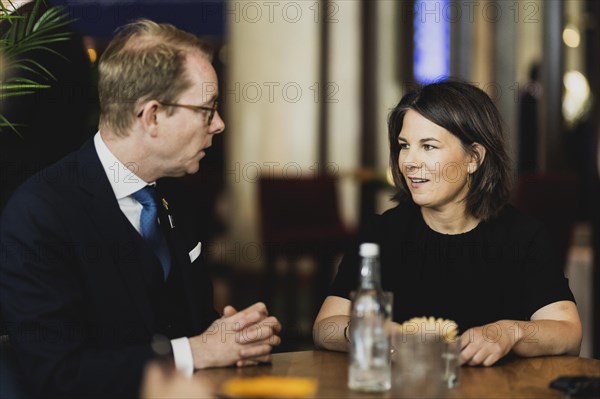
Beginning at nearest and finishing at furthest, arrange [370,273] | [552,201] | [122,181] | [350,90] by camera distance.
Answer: [370,273], [122,181], [552,201], [350,90]

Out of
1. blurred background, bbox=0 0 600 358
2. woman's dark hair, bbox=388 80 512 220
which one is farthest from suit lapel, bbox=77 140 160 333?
blurred background, bbox=0 0 600 358

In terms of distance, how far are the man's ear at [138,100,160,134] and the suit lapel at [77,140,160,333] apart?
0.43 feet

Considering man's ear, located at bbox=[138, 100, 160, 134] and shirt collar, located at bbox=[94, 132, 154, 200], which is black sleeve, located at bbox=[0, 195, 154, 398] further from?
man's ear, located at bbox=[138, 100, 160, 134]

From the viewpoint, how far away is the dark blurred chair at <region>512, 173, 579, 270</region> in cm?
562

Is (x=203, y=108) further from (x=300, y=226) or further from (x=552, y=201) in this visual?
(x=300, y=226)

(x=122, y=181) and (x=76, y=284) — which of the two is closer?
(x=76, y=284)

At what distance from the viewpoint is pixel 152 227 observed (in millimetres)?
2086

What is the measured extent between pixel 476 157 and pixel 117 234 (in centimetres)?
101

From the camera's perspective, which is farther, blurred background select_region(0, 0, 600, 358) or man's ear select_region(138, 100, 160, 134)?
blurred background select_region(0, 0, 600, 358)

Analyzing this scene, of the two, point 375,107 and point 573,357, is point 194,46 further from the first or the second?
point 375,107

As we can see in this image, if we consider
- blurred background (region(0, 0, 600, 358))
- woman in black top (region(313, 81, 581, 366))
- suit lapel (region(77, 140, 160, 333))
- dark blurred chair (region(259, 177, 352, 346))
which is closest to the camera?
suit lapel (region(77, 140, 160, 333))

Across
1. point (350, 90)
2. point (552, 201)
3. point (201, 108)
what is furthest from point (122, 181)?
point (350, 90)

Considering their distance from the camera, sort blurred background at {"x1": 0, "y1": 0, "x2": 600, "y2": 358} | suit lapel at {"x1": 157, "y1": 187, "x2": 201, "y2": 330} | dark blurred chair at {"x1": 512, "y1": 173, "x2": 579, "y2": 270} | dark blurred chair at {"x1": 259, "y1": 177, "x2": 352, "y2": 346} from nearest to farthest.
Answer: suit lapel at {"x1": 157, "y1": 187, "x2": 201, "y2": 330}
dark blurred chair at {"x1": 512, "y1": 173, "x2": 579, "y2": 270}
dark blurred chair at {"x1": 259, "y1": 177, "x2": 352, "y2": 346}
blurred background at {"x1": 0, "y1": 0, "x2": 600, "y2": 358}

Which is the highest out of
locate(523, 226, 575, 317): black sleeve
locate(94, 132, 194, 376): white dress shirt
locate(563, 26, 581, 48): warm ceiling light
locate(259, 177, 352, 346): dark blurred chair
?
locate(563, 26, 581, 48): warm ceiling light
